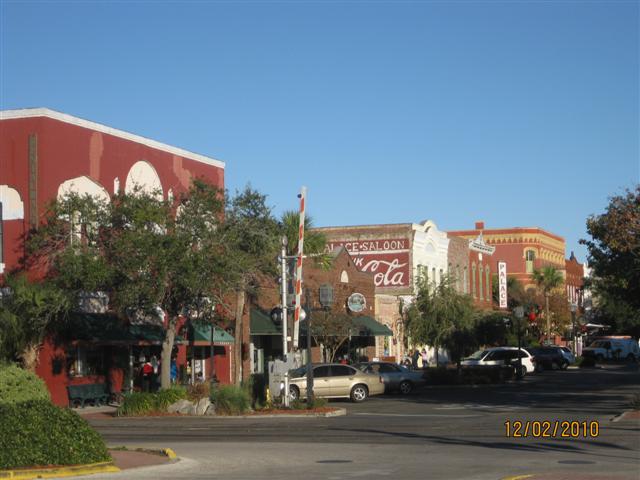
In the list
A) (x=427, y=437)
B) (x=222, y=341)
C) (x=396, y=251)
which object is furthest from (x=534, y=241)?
(x=427, y=437)

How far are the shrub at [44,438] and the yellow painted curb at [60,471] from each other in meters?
0.20

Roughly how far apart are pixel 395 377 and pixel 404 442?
20805 millimetres

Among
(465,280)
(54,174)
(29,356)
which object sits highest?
(54,174)

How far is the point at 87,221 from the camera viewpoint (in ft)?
108

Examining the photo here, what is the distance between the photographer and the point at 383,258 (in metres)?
65.3

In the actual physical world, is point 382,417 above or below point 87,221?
below

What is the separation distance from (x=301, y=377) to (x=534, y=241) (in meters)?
70.9

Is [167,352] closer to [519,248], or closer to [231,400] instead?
[231,400]

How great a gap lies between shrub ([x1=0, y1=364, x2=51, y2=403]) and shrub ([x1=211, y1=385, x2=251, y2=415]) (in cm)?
920

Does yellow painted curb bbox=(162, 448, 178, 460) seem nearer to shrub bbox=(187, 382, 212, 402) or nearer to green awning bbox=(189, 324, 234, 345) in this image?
shrub bbox=(187, 382, 212, 402)

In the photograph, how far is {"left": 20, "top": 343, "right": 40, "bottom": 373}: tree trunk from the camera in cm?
3297

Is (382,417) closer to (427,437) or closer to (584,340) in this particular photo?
(427,437)

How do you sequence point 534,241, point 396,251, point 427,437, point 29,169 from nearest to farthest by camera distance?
point 427,437
point 29,169
point 396,251
point 534,241

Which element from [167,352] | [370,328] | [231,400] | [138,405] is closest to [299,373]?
[167,352]
